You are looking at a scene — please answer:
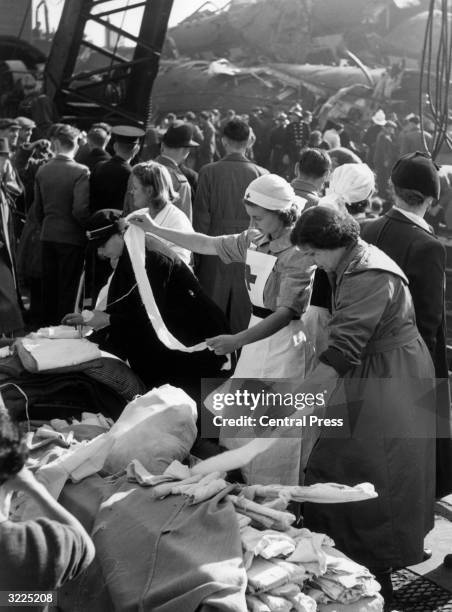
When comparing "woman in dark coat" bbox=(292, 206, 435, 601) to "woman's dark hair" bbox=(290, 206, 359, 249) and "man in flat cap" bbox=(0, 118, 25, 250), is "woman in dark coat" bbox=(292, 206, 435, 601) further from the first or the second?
"man in flat cap" bbox=(0, 118, 25, 250)

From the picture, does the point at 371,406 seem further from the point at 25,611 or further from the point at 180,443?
the point at 25,611

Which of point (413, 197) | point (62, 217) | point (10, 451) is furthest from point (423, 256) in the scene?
point (62, 217)

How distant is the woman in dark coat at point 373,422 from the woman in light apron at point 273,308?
492mm

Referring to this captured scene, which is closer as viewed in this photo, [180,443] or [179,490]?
[179,490]

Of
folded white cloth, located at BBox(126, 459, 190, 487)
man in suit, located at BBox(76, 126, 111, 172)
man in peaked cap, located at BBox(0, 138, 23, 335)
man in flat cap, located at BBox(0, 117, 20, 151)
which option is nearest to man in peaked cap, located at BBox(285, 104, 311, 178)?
man in flat cap, located at BBox(0, 117, 20, 151)

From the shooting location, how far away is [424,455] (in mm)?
3604

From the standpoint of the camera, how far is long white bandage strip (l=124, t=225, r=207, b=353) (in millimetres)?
4680

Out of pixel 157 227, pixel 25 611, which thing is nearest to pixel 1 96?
pixel 157 227

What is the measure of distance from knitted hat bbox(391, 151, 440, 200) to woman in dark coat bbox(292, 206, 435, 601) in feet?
2.14

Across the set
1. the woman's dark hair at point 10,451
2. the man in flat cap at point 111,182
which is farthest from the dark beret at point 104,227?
the woman's dark hair at point 10,451

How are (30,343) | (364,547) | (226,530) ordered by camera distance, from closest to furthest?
1. (226,530)
2. (364,547)
3. (30,343)

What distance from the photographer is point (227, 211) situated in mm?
6637

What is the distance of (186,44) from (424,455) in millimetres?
29380

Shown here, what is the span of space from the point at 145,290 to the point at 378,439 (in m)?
1.69
